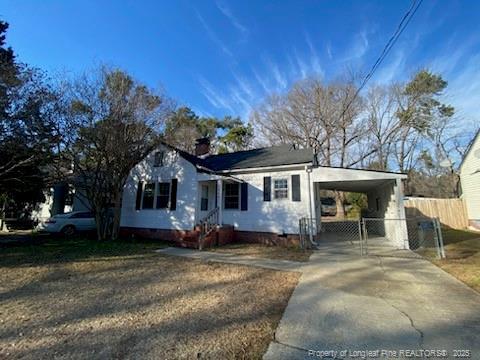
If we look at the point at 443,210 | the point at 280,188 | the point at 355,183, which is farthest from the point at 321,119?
the point at 280,188

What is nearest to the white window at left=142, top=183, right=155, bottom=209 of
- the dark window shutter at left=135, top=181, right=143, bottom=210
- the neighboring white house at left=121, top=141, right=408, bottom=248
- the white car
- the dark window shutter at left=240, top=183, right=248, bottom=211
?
the neighboring white house at left=121, top=141, right=408, bottom=248

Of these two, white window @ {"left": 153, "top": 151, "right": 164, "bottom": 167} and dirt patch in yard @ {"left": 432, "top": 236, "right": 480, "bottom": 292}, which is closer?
dirt patch in yard @ {"left": 432, "top": 236, "right": 480, "bottom": 292}

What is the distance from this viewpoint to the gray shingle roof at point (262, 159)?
38.9 feet

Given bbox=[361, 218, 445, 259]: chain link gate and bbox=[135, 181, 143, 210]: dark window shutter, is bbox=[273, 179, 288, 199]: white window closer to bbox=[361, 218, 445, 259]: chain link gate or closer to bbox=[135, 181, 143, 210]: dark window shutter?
bbox=[361, 218, 445, 259]: chain link gate

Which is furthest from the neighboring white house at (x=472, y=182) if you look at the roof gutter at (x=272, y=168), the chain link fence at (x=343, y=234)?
the roof gutter at (x=272, y=168)

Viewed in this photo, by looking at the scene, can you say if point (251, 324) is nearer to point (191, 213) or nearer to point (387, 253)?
point (387, 253)

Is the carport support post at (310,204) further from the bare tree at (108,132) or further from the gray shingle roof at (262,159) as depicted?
the bare tree at (108,132)

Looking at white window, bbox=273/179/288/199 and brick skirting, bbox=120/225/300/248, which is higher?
white window, bbox=273/179/288/199

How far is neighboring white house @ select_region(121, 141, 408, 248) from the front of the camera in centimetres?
1105

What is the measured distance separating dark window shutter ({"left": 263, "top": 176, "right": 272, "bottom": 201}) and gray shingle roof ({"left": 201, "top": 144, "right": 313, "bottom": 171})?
681 mm

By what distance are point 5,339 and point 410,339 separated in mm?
4955

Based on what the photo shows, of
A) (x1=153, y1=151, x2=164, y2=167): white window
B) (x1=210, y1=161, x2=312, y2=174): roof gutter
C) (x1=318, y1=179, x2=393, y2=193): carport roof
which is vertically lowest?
(x1=318, y1=179, x2=393, y2=193): carport roof

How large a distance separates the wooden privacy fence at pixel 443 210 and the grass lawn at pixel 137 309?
16809mm

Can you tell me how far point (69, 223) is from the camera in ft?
46.4
